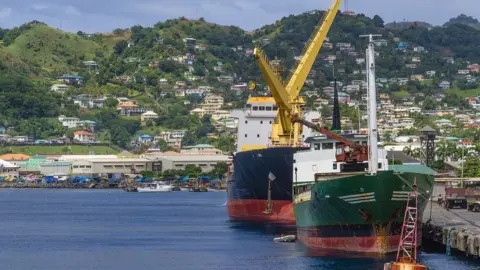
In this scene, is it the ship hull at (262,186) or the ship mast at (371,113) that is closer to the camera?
the ship mast at (371,113)

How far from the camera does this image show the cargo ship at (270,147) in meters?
104

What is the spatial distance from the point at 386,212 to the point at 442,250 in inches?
421

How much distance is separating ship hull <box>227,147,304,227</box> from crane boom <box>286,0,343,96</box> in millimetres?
8662

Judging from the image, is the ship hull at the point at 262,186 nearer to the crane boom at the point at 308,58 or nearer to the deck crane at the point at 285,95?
the deck crane at the point at 285,95

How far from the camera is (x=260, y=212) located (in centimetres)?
10994

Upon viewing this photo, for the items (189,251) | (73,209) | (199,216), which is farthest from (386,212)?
(73,209)

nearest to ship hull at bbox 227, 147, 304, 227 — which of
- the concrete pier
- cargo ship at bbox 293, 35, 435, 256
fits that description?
the concrete pier

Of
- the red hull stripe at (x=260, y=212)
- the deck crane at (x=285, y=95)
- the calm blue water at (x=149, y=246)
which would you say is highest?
the deck crane at (x=285, y=95)

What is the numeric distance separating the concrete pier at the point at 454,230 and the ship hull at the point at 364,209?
291 cm

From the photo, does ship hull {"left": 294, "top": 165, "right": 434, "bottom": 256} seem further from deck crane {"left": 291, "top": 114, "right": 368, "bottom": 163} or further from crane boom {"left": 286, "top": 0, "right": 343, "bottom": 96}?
crane boom {"left": 286, "top": 0, "right": 343, "bottom": 96}

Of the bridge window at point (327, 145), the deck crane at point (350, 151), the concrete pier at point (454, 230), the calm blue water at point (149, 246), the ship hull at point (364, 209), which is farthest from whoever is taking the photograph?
the bridge window at point (327, 145)

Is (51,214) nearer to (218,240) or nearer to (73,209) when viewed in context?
(73,209)

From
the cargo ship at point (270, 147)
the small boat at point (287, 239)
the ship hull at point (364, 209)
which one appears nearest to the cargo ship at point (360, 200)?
the ship hull at point (364, 209)

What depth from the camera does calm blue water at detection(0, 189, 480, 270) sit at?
7400 centimetres
